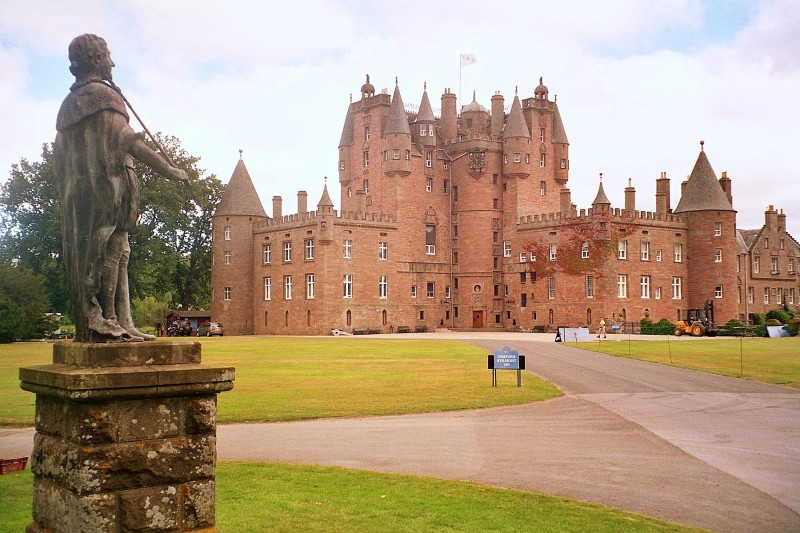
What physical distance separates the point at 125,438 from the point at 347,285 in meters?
66.1

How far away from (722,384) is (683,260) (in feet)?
173

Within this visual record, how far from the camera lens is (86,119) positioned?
7180 millimetres

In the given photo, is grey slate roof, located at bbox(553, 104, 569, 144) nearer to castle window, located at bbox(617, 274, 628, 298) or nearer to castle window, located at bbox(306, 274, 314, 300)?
castle window, located at bbox(617, 274, 628, 298)

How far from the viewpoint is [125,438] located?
6.38m

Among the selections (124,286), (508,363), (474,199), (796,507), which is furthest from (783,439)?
(474,199)

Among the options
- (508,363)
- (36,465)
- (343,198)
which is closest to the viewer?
(36,465)

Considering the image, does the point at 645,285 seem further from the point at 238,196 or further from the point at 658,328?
the point at 238,196

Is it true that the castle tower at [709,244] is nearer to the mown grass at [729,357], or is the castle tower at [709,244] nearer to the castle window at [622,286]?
the castle window at [622,286]

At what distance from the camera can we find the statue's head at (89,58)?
727cm

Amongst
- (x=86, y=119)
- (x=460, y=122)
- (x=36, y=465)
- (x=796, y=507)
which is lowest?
(x=796, y=507)

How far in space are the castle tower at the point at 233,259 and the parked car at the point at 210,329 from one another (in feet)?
4.99

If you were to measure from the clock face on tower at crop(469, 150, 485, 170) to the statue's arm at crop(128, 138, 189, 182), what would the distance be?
7325cm

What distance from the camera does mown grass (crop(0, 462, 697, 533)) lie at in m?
9.53

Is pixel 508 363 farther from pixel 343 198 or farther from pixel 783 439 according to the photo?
pixel 343 198
